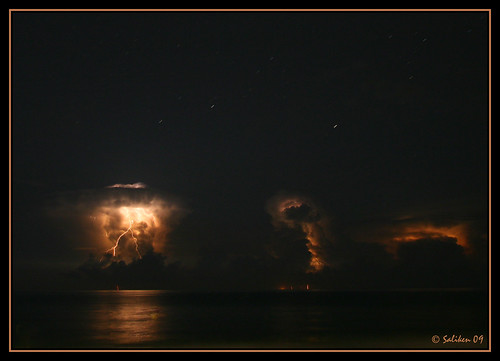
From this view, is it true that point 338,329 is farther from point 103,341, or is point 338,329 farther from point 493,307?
point 493,307

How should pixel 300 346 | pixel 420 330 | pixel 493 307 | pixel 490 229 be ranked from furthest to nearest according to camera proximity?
pixel 420 330
pixel 300 346
pixel 493 307
pixel 490 229

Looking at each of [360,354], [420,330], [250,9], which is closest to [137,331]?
[420,330]

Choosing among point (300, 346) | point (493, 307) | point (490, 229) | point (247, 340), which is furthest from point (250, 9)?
point (247, 340)

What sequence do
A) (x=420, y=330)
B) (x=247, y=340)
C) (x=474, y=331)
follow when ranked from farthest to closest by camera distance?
(x=420, y=330) → (x=474, y=331) → (x=247, y=340)

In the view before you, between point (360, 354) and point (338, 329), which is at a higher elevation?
point (338, 329)

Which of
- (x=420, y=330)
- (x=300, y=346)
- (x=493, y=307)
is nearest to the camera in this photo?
(x=493, y=307)

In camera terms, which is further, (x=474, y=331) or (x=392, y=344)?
(x=474, y=331)

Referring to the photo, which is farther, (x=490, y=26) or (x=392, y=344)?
(x=392, y=344)

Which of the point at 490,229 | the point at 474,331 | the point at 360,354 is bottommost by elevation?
the point at 360,354

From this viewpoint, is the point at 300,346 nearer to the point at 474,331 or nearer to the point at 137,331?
the point at 137,331
